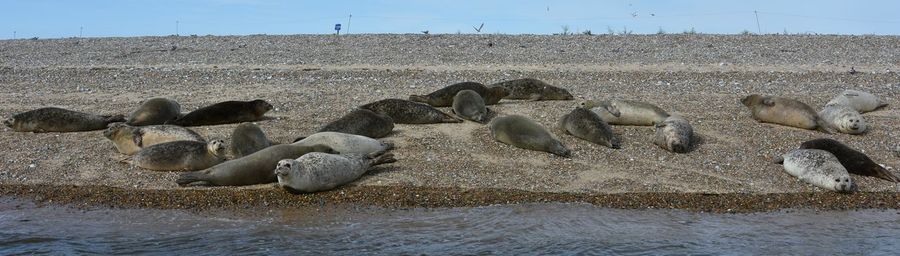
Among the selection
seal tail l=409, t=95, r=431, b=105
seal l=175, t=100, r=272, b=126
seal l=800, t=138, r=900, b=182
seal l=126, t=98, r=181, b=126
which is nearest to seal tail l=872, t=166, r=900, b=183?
seal l=800, t=138, r=900, b=182

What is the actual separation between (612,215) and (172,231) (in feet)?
9.76

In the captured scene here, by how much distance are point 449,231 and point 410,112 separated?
11.6 feet

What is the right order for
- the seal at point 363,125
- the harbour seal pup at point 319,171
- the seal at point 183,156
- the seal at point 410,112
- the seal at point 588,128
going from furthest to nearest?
1. the seal at point 410,112
2. the seal at point 363,125
3. the seal at point 588,128
4. the seal at point 183,156
5. the harbour seal pup at point 319,171

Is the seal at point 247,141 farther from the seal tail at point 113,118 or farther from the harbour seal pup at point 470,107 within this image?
the harbour seal pup at point 470,107

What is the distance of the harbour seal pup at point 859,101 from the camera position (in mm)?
9887

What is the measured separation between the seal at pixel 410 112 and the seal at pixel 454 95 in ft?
2.47

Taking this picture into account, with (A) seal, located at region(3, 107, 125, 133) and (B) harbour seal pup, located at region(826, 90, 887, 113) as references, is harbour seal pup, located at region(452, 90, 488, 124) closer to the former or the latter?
(A) seal, located at region(3, 107, 125, 133)

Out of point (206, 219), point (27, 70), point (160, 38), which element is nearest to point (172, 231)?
point (206, 219)

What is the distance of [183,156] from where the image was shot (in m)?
7.54

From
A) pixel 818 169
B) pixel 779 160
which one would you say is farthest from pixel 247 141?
pixel 818 169

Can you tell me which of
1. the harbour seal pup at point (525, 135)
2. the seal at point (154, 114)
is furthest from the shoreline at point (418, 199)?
the seal at point (154, 114)

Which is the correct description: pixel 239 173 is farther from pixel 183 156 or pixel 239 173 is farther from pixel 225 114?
pixel 225 114

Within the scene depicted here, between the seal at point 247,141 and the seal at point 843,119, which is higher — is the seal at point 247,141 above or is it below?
below

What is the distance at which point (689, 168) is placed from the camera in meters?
7.71
